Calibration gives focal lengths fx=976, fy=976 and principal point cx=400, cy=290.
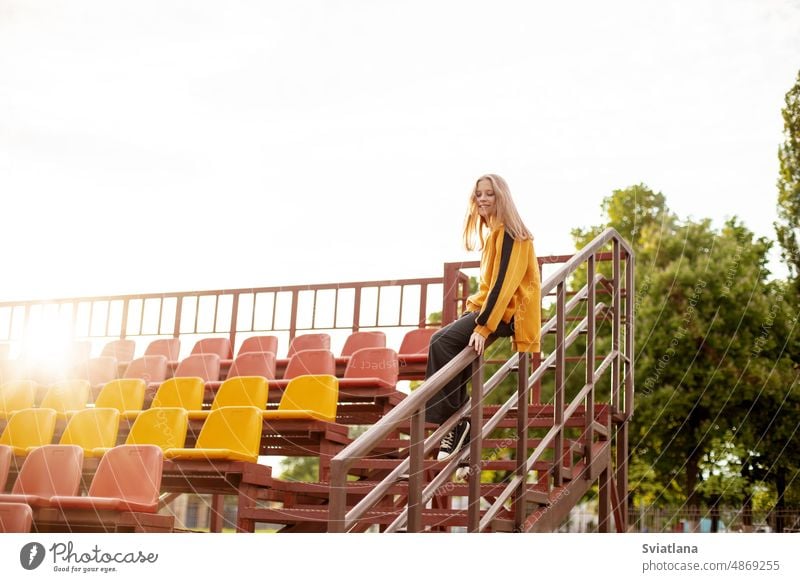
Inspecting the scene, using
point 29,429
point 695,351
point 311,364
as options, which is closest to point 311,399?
point 311,364

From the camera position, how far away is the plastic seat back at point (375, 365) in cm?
461

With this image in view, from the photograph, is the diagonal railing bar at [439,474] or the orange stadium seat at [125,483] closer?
the diagonal railing bar at [439,474]

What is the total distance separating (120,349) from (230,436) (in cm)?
300

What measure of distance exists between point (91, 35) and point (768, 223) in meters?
3.57

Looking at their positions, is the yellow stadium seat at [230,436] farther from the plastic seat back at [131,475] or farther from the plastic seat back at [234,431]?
the plastic seat back at [131,475]

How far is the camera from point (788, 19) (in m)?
3.84

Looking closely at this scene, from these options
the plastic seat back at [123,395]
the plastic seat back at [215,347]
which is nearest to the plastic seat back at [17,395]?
the plastic seat back at [123,395]

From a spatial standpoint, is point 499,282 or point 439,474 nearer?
point 439,474

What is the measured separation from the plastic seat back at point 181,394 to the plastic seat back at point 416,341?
1164 millimetres

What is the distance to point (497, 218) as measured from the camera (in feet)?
10.0

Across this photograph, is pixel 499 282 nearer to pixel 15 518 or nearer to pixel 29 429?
pixel 15 518

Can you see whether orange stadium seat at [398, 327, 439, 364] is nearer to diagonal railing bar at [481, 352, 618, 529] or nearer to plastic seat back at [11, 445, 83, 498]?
diagonal railing bar at [481, 352, 618, 529]
